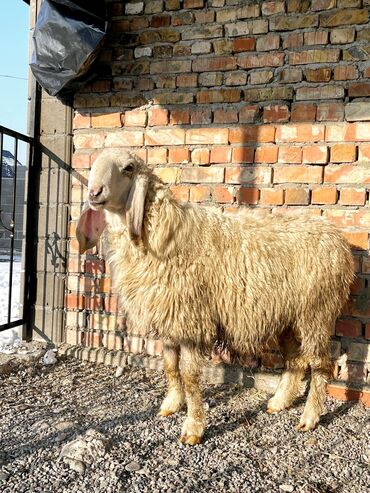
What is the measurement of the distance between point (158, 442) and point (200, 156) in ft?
7.00

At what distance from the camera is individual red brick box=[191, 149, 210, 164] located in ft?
12.4

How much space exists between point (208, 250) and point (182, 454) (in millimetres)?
1151

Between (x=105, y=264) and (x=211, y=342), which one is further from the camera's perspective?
(x=105, y=264)

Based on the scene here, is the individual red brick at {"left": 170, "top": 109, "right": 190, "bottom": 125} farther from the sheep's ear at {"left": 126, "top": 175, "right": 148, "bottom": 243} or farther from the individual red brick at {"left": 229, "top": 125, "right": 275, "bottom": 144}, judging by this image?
the sheep's ear at {"left": 126, "top": 175, "right": 148, "bottom": 243}

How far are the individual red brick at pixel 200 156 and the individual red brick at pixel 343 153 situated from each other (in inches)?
37.1

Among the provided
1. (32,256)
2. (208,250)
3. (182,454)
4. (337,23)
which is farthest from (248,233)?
(32,256)

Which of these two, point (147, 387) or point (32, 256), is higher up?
point (32, 256)

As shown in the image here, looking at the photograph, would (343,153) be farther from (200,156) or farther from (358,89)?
(200,156)

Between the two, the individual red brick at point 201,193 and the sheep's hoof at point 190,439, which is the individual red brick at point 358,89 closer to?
the individual red brick at point 201,193

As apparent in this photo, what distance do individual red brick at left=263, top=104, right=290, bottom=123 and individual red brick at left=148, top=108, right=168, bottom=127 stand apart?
2.66ft

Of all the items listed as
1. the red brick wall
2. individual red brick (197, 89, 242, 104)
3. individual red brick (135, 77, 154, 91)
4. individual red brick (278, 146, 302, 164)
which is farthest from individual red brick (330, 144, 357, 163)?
individual red brick (135, 77, 154, 91)

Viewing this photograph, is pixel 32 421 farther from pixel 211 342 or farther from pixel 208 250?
pixel 208 250

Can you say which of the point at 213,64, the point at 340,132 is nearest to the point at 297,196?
the point at 340,132

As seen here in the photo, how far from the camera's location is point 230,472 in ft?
8.00
